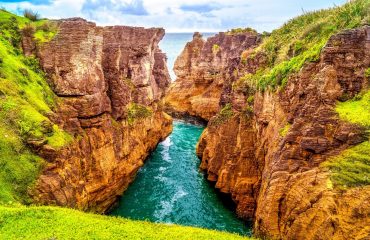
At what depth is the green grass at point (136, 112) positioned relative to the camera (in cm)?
4187

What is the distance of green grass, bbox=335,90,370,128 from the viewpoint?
21844 millimetres

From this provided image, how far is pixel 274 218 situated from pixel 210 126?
20186 millimetres

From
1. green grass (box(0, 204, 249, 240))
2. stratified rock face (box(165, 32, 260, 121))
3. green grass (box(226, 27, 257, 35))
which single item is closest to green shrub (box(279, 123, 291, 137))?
green grass (box(0, 204, 249, 240))

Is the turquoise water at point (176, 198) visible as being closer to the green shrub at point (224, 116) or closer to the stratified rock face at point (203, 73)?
the green shrub at point (224, 116)

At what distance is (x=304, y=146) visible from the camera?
2380cm

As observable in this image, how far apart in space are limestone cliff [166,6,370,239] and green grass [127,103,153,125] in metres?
10.8

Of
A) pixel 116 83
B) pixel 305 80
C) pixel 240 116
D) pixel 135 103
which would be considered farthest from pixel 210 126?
pixel 305 80

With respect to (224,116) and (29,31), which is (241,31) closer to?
(224,116)

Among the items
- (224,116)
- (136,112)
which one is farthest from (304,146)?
(136,112)

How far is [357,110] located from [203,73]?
54.1 m

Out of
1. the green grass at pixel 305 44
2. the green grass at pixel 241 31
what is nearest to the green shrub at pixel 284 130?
the green grass at pixel 305 44

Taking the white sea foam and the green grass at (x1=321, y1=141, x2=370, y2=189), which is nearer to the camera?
the green grass at (x1=321, y1=141, x2=370, y2=189)

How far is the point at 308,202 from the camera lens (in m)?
21.8

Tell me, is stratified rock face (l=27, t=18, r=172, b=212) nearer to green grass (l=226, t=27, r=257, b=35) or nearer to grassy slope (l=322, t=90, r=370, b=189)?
grassy slope (l=322, t=90, r=370, b=189)
